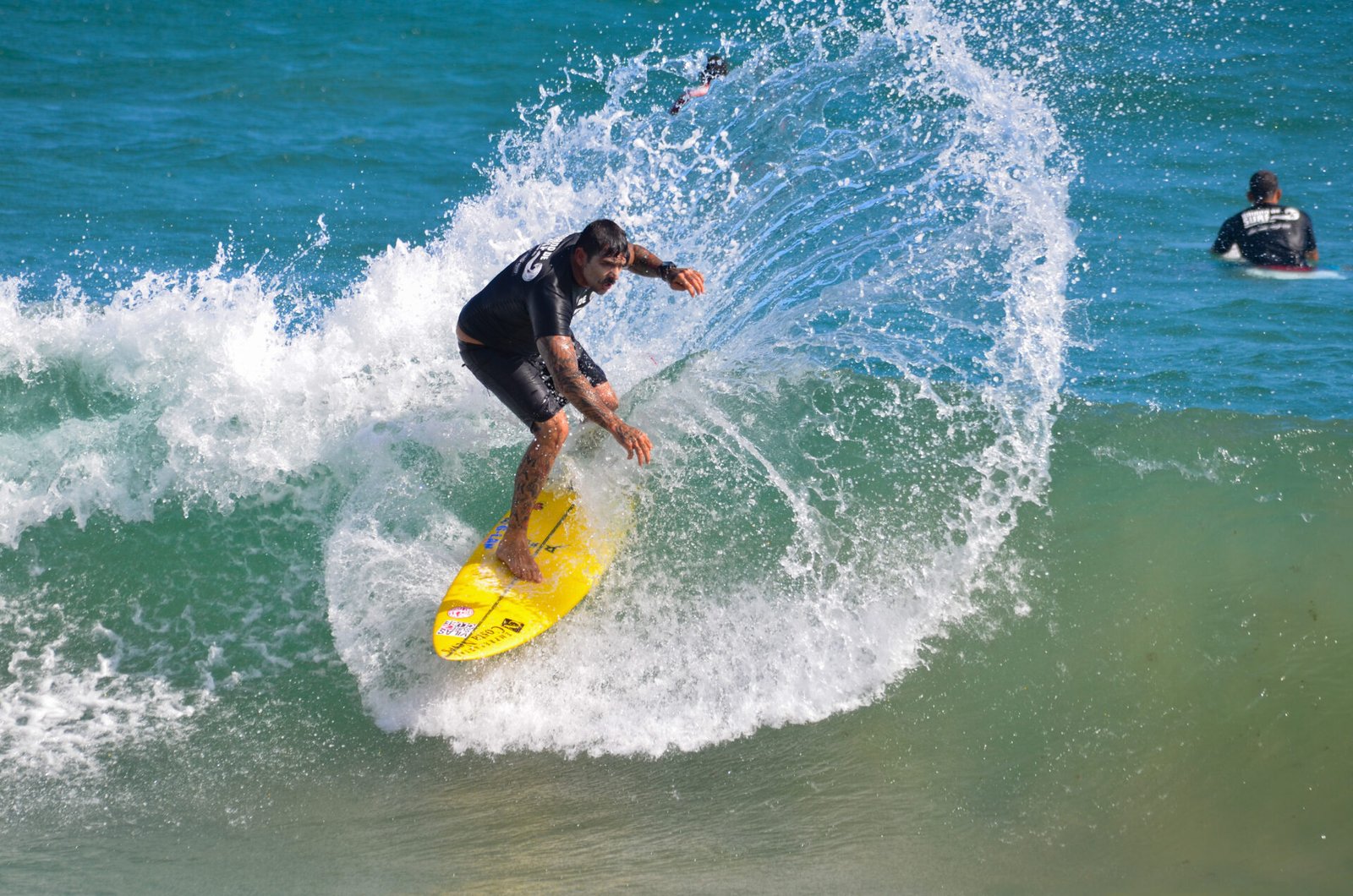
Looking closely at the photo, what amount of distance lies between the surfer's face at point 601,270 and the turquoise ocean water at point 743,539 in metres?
1.54

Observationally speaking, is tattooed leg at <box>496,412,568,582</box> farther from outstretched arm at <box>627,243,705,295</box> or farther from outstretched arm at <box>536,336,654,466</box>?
outstretched arm at <box>627,243,705,295</box>

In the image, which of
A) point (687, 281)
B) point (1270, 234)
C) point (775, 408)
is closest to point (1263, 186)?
point (1270, 234)

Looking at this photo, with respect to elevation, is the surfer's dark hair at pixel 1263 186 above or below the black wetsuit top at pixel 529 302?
below

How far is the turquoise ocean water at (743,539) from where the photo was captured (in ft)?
14.3

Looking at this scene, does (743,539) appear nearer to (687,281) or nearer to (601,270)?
(687,281)

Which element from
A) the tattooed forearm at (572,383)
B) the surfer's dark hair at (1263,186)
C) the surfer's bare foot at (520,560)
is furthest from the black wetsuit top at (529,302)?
the surfer's dark hair at (1263,186)

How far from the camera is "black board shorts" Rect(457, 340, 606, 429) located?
5191 millimetres

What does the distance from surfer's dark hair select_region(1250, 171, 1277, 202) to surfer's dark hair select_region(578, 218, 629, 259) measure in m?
6.82

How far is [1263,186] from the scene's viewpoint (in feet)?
29.3

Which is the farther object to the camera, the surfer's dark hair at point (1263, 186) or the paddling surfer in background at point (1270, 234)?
the surfer's dark hair at point (1263, 186)

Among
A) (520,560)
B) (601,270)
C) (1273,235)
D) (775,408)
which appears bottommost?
(520,560)

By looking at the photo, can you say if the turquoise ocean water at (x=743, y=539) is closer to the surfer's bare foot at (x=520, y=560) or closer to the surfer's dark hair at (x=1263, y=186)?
the surfer's bare foot at (x=520, y=560)

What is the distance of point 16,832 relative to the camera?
4.38 m

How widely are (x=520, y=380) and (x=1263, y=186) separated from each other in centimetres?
713
